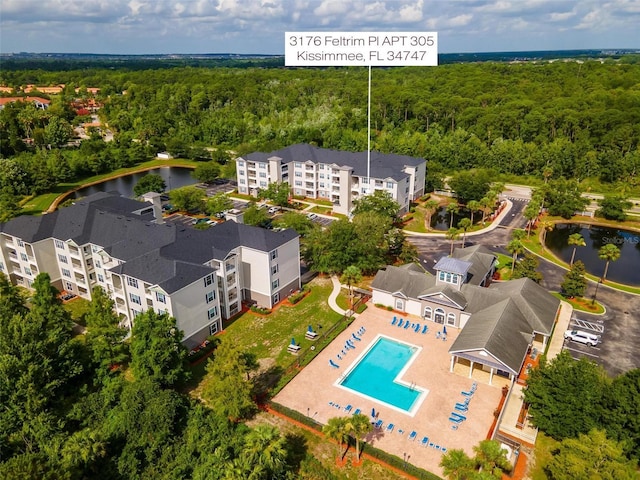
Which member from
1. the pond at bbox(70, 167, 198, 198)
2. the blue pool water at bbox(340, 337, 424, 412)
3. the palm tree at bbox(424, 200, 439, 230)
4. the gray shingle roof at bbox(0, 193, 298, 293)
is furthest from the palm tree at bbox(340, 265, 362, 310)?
the pond at bbox(70, 167, 198, 198)

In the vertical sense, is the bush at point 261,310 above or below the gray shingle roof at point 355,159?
below

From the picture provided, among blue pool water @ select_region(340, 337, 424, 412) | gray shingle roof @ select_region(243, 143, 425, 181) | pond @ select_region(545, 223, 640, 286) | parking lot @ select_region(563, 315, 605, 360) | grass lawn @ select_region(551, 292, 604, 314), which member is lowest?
pond @ select_region(545, 223, 640, 286)

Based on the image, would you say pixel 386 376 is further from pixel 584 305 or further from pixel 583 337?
pixel 584 305

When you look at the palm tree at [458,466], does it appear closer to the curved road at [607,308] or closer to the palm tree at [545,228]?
the curved road at [607,308]

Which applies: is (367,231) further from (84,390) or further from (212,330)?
(84,390)

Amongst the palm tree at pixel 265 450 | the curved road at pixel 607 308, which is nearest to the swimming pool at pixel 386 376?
the palm tree at pixel 265 450

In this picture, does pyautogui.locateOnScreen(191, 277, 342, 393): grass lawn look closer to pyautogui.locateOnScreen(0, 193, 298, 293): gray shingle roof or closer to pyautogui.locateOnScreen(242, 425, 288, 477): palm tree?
pyautogui.locateOnScreen(0, 193, 298, 293): gray shingle roof

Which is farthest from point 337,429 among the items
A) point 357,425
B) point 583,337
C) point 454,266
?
point 583,337
